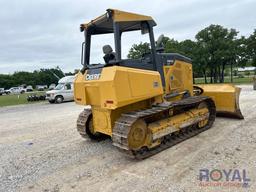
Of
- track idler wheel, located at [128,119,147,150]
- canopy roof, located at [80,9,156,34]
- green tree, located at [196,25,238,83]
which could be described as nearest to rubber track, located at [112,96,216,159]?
track idler wheel, located at [128,119,147,150]

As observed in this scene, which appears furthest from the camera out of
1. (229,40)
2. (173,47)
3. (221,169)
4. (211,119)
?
(173,47)

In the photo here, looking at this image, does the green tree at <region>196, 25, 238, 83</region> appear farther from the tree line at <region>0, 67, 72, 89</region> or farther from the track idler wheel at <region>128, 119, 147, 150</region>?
the tree line at <region>0, 67, 72, 89</region>

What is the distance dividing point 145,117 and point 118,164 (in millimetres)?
1115

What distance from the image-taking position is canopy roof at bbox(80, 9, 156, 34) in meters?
4.93

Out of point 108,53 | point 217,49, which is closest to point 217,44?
point 217,49

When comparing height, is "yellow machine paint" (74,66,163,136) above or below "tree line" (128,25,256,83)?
below

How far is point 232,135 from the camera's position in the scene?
6176 mm

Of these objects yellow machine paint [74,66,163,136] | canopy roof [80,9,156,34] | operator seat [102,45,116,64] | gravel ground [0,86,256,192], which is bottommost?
gravel ground [0,86,256,192]

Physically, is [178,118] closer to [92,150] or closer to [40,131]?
[92,150]

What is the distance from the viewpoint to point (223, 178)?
3.92m

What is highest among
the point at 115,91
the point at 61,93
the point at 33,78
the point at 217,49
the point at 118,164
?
the point at 217,49

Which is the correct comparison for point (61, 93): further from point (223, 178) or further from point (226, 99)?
point (223, 178)

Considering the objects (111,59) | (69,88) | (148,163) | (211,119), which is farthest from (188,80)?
(69,88)

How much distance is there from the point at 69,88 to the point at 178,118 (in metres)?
17.0
